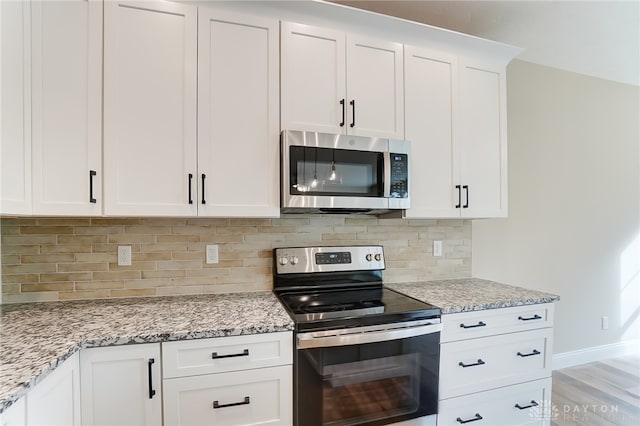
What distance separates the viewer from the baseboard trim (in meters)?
2.90

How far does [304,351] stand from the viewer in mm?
1398

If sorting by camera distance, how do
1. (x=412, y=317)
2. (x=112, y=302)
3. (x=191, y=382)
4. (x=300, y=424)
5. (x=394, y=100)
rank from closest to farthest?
(x=191, y=382) → (x=300, y=424) → (x=412, y=317) → (x=112, y=302) → (x=394, y=100)

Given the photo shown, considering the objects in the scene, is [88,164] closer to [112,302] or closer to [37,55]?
[37,55]

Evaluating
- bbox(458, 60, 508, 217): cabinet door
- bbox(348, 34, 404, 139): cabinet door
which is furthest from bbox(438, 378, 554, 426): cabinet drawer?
bbox(348, 34, 404, 139): cabinet door

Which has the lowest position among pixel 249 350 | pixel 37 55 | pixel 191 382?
pixel 191 382

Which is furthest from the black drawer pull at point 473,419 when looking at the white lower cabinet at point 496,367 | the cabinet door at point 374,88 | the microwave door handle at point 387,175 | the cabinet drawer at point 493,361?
the cabinet door at point 374,88

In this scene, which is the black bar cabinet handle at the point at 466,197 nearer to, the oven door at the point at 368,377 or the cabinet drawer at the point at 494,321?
the cabinet drawer at the point at 494,321

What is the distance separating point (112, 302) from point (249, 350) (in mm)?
883

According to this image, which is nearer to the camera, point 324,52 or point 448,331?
point 448,331

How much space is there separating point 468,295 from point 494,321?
0.20 m

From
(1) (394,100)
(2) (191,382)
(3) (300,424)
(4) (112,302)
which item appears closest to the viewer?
(2) (191,382)

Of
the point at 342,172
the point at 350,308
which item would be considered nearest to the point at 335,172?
the point at 342,172

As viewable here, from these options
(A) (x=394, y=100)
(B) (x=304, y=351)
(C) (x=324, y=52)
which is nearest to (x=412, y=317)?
(B) (x=304, y=351)

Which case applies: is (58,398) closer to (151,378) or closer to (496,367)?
(151,378)
